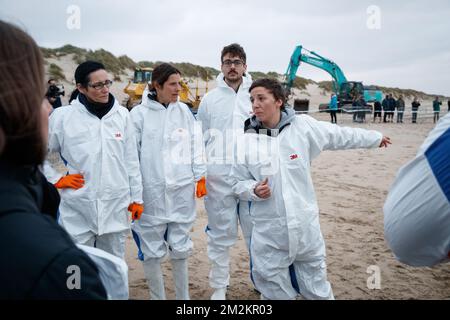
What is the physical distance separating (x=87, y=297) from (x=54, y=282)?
4.6 inches

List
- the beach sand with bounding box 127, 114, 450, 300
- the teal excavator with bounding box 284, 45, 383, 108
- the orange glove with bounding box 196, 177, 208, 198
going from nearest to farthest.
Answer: the orange glove with bounding box 196, 177, 208, 198, the beach sand with bounding box 127, 114, 450, 300, the teal excavator with bounding box 284, 45, 383, 108

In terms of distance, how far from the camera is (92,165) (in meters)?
2.81

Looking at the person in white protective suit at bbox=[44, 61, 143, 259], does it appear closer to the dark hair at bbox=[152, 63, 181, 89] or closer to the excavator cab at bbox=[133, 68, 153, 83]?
the dark hair at bbox=[152, 63, 181, 89]

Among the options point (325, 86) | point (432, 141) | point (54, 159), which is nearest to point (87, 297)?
point (432, 141)

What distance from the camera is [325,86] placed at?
159ft

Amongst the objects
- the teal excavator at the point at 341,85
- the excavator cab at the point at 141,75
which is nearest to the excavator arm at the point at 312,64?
the teal excavator at the point at 341,85

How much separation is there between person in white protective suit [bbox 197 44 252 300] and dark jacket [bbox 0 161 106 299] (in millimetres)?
2631

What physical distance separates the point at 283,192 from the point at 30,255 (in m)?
1.89

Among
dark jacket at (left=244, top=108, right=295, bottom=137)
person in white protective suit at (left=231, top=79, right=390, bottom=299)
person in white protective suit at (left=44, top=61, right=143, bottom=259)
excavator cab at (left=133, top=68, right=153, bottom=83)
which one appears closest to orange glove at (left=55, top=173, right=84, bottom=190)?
person in white protective suit at (left=44, top=61, right=143, bottom=259)

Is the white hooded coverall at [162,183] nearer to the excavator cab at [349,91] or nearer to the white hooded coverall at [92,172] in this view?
the white hooded coverall at [92,172]

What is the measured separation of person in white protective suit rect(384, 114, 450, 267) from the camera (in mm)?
1050

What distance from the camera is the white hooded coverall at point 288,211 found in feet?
8.11

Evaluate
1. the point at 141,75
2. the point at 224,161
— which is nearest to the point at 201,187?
the point at 224,161
